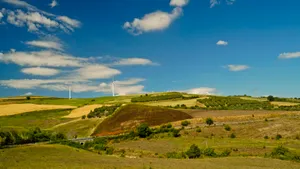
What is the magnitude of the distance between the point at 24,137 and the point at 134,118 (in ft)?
130

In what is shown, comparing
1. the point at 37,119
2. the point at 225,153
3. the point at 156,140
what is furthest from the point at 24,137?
the point at 37,119

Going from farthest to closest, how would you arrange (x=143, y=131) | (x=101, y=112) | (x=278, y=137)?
1. (x=101, y=112)
2. (x=143, y=131)
3. (x=278, y=137)

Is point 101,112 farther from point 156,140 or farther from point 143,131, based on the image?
point 156,140

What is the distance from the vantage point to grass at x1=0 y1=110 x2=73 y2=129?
4879 inches

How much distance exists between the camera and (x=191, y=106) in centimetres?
14550

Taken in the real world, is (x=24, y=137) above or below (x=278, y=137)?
below

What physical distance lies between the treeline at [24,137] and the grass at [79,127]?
18012mm

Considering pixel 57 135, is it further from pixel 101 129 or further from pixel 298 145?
pixel 298 145

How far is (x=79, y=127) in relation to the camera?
115 m

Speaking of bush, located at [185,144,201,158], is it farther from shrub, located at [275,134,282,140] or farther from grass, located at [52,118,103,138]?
grass, located at [52,118,103,138]

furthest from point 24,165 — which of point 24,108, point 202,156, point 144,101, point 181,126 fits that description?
point 144,101

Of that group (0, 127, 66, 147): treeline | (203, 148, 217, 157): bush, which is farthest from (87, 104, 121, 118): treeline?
(203, 148, 217, 157): bush

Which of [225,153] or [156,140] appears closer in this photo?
[225,153]

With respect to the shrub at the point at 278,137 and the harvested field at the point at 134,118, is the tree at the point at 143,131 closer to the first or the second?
the harvested field at the point at 134,118
